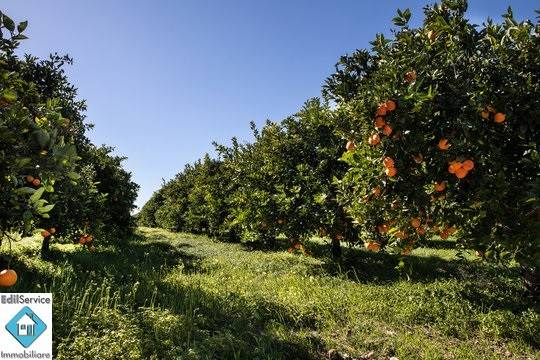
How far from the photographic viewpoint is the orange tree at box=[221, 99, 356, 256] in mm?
13461

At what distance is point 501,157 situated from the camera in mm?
4773

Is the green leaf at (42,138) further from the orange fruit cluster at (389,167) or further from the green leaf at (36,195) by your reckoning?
the orange fruit cluster at (389,167)

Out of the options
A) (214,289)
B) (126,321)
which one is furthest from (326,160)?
(126,321)

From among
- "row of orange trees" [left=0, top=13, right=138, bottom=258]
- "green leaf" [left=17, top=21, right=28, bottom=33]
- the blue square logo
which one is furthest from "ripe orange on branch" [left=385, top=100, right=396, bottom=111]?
the blue square logo

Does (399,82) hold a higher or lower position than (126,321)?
higher

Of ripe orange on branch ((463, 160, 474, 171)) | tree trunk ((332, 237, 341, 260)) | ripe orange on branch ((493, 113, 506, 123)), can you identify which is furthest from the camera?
tree trunk ((332, 237, 341, 260))

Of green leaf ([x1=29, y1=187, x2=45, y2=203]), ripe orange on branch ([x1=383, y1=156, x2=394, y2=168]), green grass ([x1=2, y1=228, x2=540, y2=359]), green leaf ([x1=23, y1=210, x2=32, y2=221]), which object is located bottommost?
green grass ([x1=2, y1=228, x2=540, y2=359])

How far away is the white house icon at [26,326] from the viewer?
505 cm

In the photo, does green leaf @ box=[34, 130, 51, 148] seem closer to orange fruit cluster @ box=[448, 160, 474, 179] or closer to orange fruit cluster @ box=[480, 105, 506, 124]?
orange fruit cluster @ box=[448, 160, 474, 179]

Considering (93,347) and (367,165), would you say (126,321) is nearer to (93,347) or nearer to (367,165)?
(93,347)

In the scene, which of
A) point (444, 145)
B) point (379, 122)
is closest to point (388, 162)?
point (379, 122)

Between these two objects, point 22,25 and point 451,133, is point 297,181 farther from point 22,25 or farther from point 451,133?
point 22,25

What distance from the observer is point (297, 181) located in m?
14.1

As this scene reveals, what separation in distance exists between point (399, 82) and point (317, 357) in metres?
4.05
